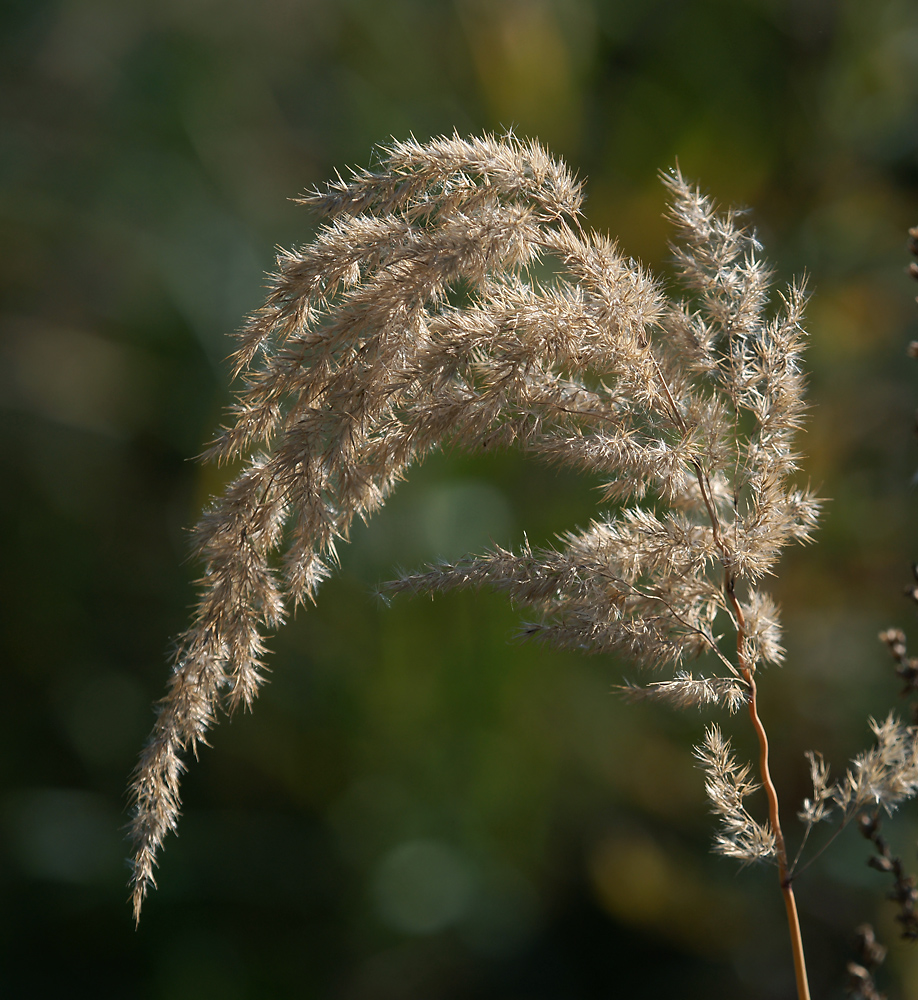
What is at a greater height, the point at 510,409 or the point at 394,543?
the point at 394,543

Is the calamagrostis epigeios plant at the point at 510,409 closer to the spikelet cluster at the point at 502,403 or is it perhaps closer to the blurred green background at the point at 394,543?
the spikelet cluster at the point at 502,403

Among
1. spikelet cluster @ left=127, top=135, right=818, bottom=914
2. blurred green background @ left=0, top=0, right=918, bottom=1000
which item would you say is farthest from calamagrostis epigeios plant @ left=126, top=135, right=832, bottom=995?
blurred green background @ left=0, top=0, right=918, bottom=1000

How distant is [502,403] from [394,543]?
169cm

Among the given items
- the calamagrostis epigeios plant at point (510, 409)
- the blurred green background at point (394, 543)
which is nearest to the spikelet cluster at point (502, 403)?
the calamagrostis epigeios plant at point (510, 409)

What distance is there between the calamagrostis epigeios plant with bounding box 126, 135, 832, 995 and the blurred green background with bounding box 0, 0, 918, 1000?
5.15 ft

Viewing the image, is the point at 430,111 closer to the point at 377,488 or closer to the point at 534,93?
the point at 534,93

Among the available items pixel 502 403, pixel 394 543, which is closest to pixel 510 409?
pixel 502 403

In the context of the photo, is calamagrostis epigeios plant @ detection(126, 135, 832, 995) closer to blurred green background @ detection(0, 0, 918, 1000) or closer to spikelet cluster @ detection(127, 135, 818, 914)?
spikelet cluster @ detection(127, 135, 818, 914)

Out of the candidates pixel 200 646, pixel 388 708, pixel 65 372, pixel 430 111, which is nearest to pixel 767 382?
pixel 200 646

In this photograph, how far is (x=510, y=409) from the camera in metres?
0.71

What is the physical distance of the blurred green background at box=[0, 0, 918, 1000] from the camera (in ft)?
7.09

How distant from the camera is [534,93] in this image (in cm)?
244

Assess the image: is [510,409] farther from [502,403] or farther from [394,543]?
[394,543]

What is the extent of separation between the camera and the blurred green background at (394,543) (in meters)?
2.16
